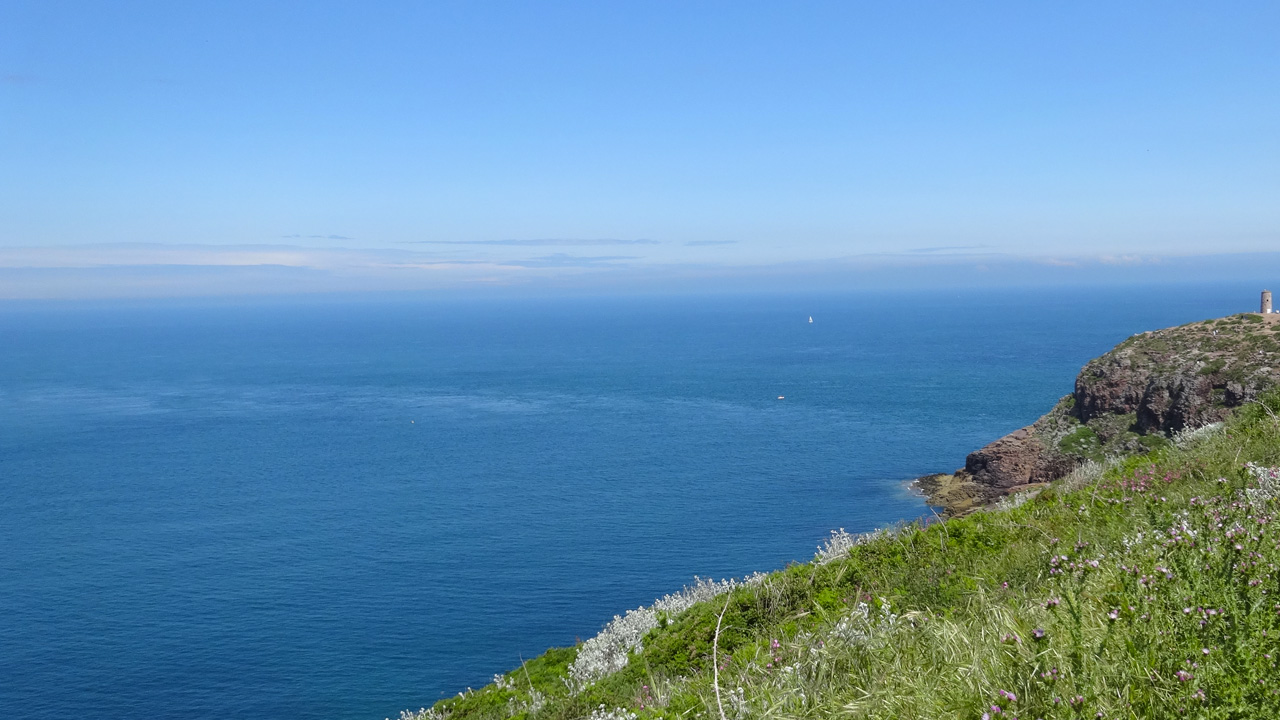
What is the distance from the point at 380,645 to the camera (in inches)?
1609

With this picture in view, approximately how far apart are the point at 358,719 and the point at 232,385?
115331 mm

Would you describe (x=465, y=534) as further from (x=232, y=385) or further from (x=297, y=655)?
(x=232, y=385)

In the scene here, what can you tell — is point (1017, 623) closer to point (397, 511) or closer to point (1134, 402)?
point (1134, 402)

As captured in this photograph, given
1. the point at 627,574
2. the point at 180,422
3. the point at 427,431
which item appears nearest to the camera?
the point at 627,574

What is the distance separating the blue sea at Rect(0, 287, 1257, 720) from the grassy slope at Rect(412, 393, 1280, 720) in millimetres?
29587

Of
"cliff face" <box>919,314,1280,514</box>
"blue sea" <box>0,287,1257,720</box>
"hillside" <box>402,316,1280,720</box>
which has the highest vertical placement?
"hillside" <box>402,316,1280,720</box>

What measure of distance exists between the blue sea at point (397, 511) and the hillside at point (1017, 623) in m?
26.9

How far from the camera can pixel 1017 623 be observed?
5.98m

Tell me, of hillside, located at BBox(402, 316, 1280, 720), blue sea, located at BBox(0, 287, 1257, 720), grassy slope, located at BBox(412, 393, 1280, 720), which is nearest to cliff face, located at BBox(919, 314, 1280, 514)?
blue sea, located at BBox(0, 287, 1257, 720)

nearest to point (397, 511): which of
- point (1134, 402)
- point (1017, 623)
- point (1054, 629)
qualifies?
point (1134, 402)

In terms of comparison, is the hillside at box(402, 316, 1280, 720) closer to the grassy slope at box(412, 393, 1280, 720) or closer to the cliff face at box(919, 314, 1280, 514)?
the grassy slope at box(412, 393, 1280, 720)

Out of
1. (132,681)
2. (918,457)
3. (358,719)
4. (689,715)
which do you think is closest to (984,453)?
(918,457)

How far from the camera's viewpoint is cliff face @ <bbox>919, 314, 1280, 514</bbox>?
51.4 m

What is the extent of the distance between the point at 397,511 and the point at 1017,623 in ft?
201
